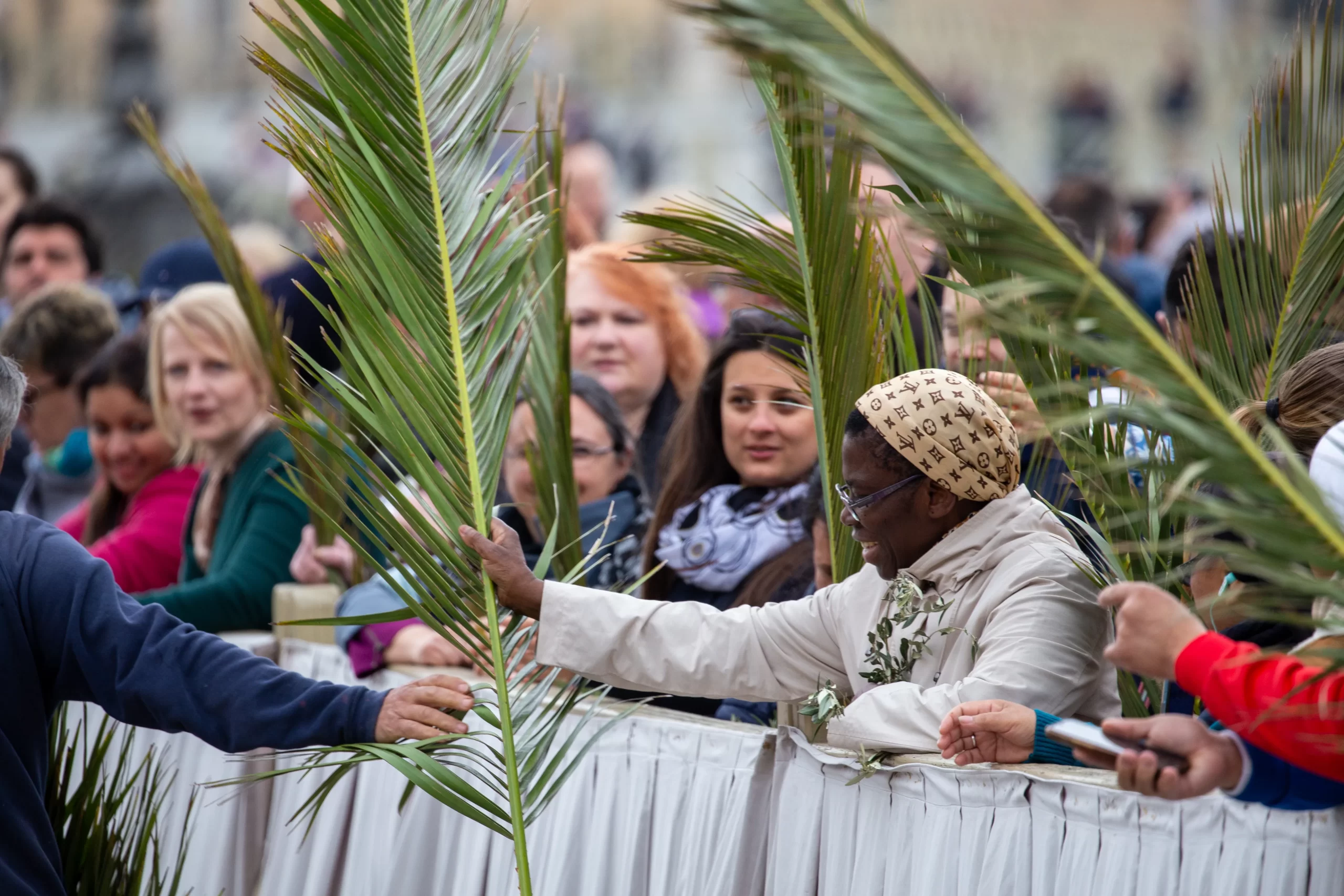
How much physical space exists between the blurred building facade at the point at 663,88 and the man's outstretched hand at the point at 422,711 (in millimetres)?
17553

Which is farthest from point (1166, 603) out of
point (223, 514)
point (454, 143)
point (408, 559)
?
point (223, 514)

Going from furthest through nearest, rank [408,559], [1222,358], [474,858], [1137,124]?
[1137,124] < [474,858] < [1222,358] < [408,559]

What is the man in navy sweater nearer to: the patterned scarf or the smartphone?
Result: the smartphone

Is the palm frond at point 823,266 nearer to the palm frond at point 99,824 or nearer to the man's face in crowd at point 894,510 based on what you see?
the man's face in crowd at point 894,510

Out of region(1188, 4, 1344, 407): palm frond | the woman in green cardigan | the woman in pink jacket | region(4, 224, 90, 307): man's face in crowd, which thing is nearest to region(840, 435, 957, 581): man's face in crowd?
region(1188, 4, 1344, 407): palm frond

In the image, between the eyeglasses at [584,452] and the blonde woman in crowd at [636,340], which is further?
the blonde woman in crowd at [636,340]

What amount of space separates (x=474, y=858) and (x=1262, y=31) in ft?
79.6

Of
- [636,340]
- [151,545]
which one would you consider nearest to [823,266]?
[636,340]

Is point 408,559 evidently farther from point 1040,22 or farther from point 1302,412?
point 1040,22

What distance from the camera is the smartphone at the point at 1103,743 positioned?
2.04 meters

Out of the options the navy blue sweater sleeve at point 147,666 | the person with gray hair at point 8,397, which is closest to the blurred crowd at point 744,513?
the navy blue sweater sleeve at point 147,666

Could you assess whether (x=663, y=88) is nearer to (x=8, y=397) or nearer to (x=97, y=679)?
(x=8, y=397)

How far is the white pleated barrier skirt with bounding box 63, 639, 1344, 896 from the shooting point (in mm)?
2260

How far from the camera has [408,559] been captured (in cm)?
288
